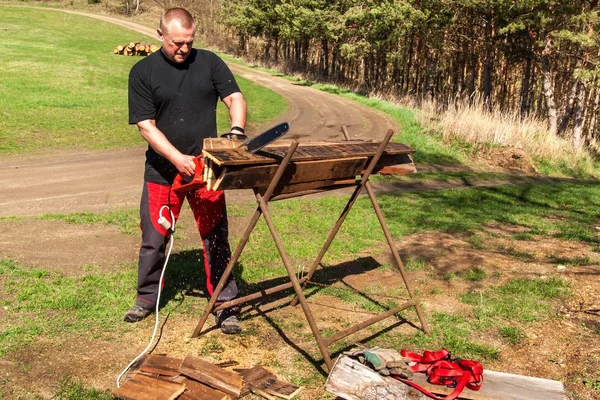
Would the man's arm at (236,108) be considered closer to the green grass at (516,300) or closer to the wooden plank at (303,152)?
the wooden plank at (303,152)

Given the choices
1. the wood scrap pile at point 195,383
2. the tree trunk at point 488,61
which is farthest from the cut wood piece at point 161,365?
the tree trunk at point 488,61

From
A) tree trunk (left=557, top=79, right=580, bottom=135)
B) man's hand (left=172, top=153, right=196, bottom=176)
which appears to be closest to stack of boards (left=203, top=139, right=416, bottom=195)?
man's hand (left=172, top=153, right=196, bottom=176)

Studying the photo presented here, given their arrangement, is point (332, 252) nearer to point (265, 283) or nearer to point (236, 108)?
point (265, 283)

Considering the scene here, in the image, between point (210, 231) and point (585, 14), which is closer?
point (210, 231)

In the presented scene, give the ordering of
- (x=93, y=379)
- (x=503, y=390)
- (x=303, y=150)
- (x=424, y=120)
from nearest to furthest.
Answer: (x=503, y=390) < (x=93, y=379) < (x=303, y=150) < (x=424, y=120)

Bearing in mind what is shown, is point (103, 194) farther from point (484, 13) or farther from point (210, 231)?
point (484, 13)

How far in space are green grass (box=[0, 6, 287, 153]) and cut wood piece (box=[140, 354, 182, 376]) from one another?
11.3m

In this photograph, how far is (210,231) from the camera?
15.9ft

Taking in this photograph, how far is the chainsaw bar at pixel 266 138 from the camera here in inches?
147

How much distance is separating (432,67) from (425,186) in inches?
690

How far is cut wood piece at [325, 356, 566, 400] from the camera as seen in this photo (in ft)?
11.5

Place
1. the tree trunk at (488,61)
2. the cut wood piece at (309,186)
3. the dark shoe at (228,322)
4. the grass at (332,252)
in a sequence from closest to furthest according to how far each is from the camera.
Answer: the cut wood piece at (309,186) < the dark shoe at (228,322) < the grass at (332,252) < the tree trunk at (488,61)

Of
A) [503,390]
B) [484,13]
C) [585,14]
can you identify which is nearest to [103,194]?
[503,390]

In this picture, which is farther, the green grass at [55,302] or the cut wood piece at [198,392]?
the green grass at [55,302]
